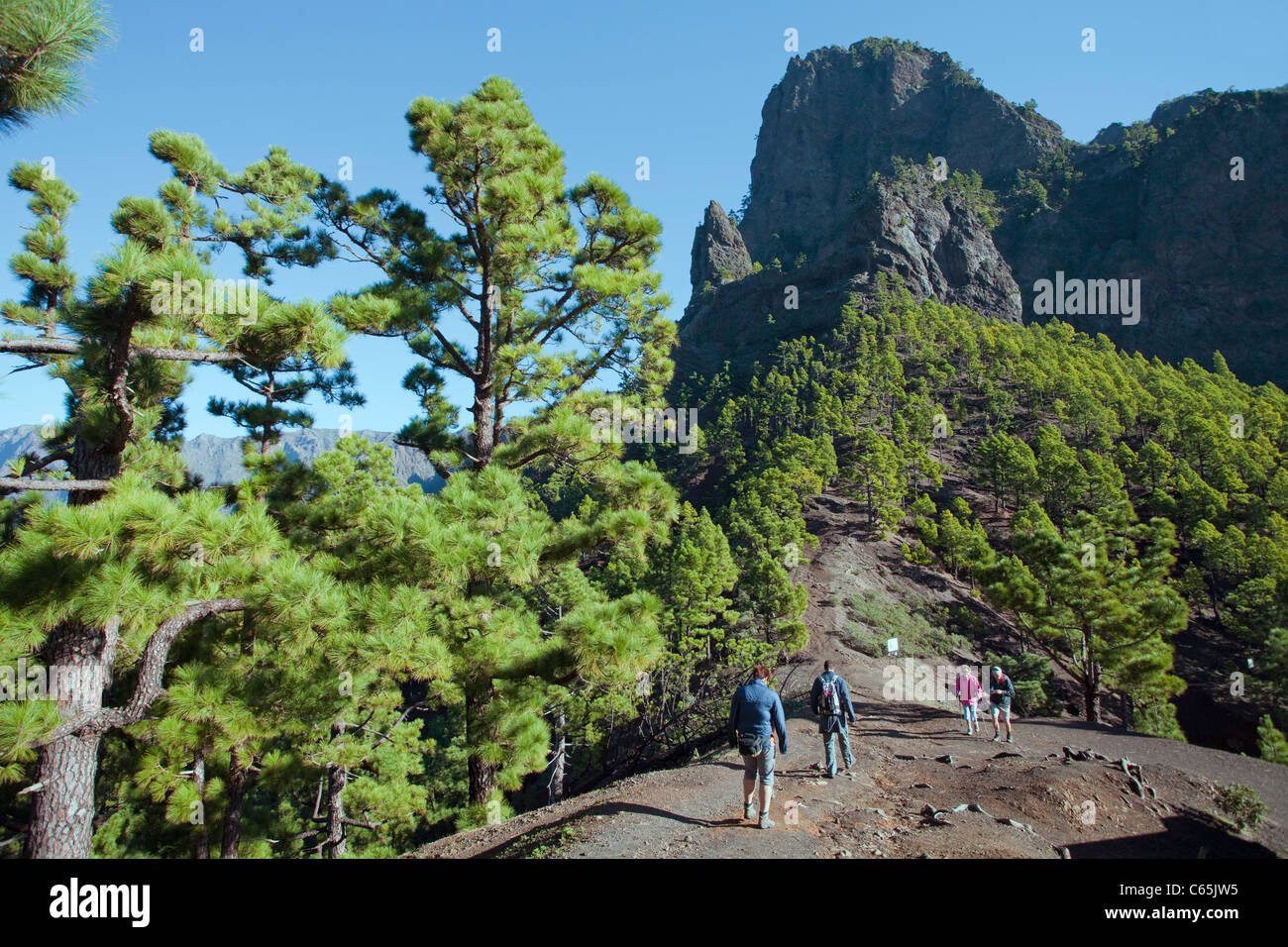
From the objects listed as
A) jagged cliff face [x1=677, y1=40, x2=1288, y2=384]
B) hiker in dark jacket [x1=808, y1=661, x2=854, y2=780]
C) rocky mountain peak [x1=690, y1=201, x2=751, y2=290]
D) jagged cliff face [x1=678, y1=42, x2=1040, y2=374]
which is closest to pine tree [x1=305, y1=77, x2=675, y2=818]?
hiker in dark jacket [x1=808, y1=661, x2=854, y2=780]

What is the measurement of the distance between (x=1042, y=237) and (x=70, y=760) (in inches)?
5716

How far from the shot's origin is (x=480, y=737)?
5527 mm

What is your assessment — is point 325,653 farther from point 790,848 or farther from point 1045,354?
point 1045,354

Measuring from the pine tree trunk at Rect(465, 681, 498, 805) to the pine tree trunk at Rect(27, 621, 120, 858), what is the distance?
2617mm

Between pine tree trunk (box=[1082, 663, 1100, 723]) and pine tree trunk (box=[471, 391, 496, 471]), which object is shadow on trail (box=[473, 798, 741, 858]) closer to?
pine tree trunk (box=[471, 391, 496, 471])

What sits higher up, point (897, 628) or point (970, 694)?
point (970, 694)

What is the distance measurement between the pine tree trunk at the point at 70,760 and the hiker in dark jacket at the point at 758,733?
443 centimetres

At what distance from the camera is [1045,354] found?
68625mm

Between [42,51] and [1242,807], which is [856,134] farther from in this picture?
[42,51]

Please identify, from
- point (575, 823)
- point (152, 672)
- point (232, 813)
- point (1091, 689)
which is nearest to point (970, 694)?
point (1091, 689)

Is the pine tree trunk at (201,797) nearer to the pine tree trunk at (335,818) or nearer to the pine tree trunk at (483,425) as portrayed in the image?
the pine tree trunk at (335,818)

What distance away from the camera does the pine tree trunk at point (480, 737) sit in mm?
5473

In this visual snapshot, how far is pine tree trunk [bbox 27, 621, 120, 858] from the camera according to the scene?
387 centimetres

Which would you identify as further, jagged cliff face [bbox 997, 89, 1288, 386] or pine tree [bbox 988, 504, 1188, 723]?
jagged cliff face [bbox 997, 89, 1288, 386]
